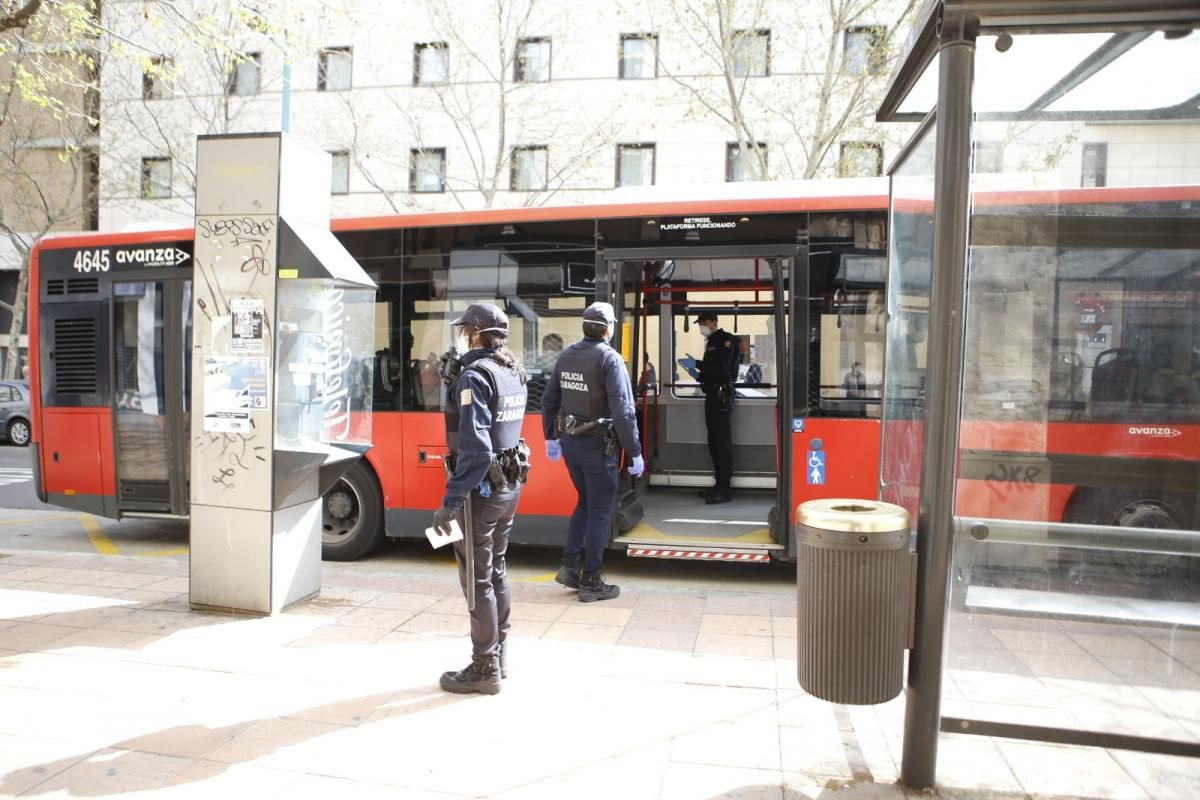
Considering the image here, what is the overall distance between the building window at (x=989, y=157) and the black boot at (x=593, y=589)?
12.1 ft

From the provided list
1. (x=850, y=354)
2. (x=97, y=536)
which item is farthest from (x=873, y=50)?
(x=97, y=536)

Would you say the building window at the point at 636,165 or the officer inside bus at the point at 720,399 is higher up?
the building window at the point at 636,165

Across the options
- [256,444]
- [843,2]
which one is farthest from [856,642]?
[843,2]

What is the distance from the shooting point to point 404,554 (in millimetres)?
7855

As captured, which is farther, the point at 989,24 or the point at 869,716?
the point at 869,716

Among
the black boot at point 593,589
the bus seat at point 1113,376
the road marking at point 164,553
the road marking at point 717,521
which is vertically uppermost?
the bus seat at point 1113,376

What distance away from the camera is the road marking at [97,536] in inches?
315

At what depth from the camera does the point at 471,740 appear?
147 inches

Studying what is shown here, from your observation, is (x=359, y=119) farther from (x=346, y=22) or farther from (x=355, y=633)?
(x=355, y=633)

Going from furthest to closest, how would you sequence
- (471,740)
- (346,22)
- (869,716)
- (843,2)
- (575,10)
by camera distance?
(346,22) → (575,10) → (843,2) → (869,716) → (471,740)

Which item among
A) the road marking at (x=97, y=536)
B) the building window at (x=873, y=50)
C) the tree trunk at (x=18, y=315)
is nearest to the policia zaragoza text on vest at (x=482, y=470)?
the road marking at (x=97, y=536)

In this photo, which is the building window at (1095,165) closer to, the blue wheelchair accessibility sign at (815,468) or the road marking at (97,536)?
the blue wheelchair accessibility sign at (815,468)

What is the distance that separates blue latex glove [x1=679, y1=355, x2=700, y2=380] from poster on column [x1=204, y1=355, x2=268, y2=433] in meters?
4.61

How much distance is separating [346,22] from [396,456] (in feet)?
63.3
